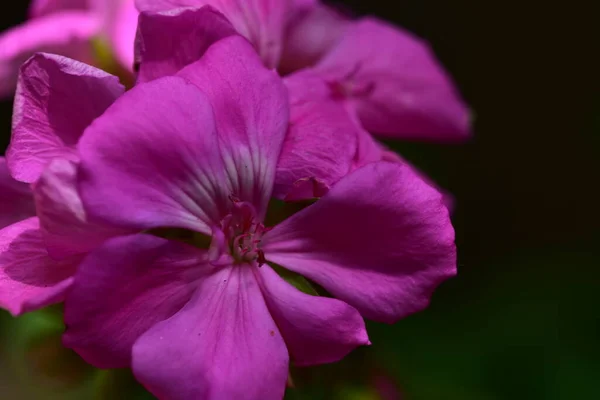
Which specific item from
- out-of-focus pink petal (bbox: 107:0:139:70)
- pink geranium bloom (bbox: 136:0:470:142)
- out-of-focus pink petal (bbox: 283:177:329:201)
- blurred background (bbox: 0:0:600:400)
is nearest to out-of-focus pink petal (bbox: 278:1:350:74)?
pink geranium bloom (bbox: 136:0:470:142)

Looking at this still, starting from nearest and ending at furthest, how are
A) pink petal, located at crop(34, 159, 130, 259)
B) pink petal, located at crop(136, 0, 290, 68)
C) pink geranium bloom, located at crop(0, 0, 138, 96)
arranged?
pink petal, located at crop(34, 159, 130, 259) → pink petal, located at crop(136, 0, 290, 68) → pink geranium bloom, located at crop(0, 0, 138, 96)

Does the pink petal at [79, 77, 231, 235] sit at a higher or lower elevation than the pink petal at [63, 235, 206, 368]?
higher

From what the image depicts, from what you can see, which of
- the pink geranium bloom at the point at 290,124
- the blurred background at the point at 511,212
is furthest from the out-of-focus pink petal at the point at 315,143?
the blurred background at the point at 511,212

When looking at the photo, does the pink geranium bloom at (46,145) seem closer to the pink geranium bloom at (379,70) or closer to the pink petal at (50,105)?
the pink petal at (50,105)

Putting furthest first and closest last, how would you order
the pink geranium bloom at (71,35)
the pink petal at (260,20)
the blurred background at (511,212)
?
the blurred background at (511,212) < the pink geranium bloom at (71,35) < the pink petal at (260,20)

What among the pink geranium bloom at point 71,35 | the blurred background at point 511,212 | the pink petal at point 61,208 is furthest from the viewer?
the blurred background at point 511,212

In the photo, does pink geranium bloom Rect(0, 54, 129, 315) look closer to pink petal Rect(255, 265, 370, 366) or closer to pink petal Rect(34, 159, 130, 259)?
pink petal Rect(34, 159, 130, 259)

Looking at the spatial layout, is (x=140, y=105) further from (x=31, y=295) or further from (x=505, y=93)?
(x=505, y=93)

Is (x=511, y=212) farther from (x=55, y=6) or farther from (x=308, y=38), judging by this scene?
(x=55, y=6)
